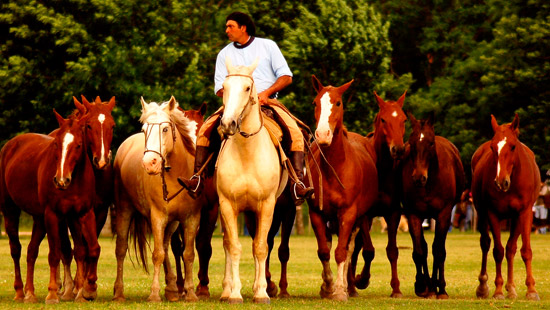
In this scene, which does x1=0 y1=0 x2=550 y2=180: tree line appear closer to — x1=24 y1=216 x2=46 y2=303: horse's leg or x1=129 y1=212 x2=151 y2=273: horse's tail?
x1=129 y1=212 x2=151 y2=273: horse's tail

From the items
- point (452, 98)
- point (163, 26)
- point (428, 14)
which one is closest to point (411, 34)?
point (428, 14)

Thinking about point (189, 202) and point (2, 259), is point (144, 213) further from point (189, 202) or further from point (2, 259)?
point (2, 259)

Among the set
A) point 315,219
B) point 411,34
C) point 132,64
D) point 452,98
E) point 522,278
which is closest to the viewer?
point 315,219

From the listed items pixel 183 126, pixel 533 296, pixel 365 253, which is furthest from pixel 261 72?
pixel 533 296

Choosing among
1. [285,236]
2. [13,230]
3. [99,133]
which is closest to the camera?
[99,133]

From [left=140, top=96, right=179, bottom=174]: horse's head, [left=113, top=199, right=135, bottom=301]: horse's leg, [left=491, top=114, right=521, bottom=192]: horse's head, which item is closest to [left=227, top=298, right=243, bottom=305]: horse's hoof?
[left=140, top=96, right=179, bottom=174]: horse's head

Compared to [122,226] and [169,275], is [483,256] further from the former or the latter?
[122,226]

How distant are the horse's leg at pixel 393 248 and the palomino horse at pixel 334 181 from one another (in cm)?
99

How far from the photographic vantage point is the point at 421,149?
54.2ft

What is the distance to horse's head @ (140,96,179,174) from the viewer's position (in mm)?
14062

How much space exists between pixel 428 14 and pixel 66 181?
44255 mm

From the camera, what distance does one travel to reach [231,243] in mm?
13828

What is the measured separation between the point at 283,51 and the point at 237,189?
91.0 ft

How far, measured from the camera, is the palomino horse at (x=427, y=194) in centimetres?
1652
